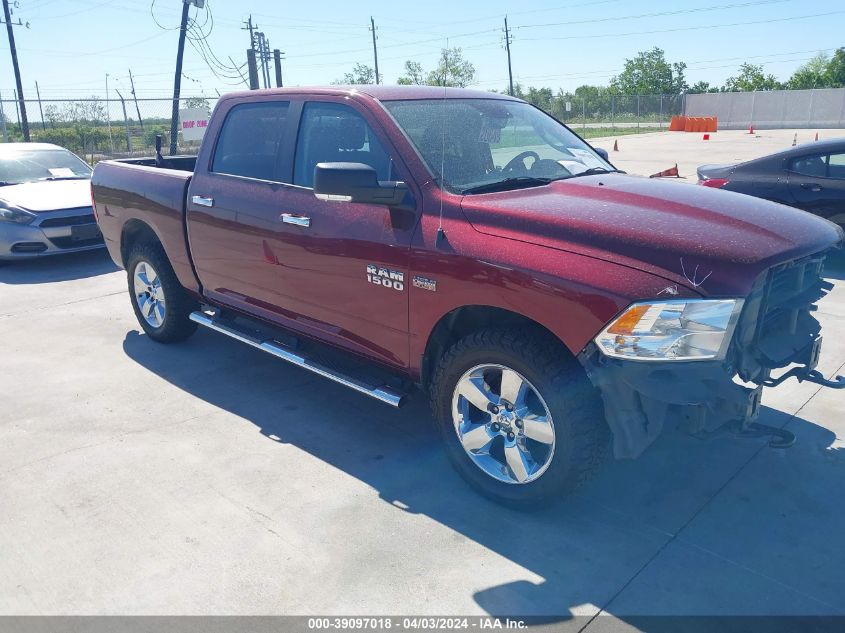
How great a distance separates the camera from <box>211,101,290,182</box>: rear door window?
4.47m

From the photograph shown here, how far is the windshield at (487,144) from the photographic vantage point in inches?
148

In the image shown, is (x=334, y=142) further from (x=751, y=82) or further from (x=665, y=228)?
(x=751, y=82)

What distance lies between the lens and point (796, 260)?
3.13 metres

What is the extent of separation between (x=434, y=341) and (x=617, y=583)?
1.38 metres

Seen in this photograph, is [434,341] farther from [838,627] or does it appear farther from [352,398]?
[838,627]

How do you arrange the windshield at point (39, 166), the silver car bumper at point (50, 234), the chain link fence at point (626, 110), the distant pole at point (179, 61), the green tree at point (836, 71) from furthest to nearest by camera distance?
1. the green tree at point (836, 71)
2. the chain link fence at point (626, 110)
3. the distant pole at point (179, 61)
4. the windshield at point (39, 166)
5. the silver car bumper at point (50, 234)

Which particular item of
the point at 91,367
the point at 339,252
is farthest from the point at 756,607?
the point at 91,367

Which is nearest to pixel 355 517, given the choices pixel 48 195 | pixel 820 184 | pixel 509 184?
pixel 509 184

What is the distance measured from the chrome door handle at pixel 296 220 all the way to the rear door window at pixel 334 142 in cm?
21

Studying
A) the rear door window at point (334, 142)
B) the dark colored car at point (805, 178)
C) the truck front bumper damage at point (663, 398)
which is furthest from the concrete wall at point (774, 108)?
the truck front bumper damage at point (663, 398)

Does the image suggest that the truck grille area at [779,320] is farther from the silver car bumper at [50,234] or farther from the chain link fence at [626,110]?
the chain link fence at [626,110]

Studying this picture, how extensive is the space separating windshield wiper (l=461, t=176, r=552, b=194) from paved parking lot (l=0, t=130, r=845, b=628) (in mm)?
1496

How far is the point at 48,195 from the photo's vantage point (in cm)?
Result: 928

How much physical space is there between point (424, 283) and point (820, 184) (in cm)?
610
